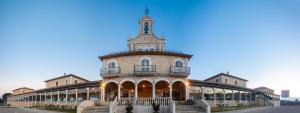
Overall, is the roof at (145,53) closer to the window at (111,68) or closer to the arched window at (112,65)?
the arched window at (112,65)

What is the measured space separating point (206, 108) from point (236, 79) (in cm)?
4357

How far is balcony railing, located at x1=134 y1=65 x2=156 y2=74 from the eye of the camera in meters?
38.1

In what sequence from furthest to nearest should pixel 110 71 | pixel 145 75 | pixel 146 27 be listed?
1. pixel 146 27
2. pixel 110 71
3. pixel 145 75

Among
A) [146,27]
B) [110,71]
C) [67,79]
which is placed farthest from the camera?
[67,79]

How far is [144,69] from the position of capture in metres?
38.3

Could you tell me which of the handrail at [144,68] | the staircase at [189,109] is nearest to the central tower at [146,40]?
the handrail at [144,68]

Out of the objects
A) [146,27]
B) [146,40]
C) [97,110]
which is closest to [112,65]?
[146,40]

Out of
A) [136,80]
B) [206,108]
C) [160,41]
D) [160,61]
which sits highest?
[160,41]

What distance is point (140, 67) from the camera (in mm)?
38531

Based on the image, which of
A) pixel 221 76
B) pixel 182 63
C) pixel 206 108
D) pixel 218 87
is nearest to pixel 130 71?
pixel 182 63

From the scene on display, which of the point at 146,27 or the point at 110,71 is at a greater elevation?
the point at 146,27

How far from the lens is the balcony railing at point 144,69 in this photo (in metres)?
38.1

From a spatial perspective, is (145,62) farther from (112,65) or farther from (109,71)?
(109,71)

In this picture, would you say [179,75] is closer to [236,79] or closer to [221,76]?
[221,76]
